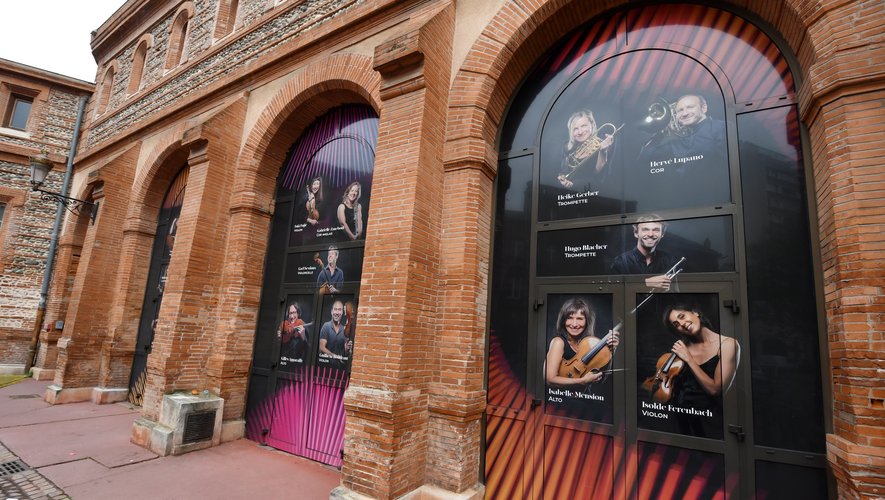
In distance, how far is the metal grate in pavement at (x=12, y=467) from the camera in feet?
16.1

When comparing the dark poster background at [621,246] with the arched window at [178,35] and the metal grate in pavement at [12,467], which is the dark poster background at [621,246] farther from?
the arched window at [178,35]

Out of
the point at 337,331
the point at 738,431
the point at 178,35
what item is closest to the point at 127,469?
the point at 337,331

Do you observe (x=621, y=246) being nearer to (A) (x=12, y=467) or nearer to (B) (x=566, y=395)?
(B) (x=566, y=395)

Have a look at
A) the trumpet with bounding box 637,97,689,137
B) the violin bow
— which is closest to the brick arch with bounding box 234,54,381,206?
the violin bow

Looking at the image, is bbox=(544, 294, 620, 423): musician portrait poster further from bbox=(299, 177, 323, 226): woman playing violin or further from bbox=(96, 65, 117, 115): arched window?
bbox=(96, 65, 117, 115): arched window

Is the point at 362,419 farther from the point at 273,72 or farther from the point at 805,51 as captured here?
the point at 273,72

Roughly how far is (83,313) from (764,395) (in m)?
12.7

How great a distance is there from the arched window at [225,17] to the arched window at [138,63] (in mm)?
4088

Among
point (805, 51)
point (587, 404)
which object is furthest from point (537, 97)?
point (587, 404)

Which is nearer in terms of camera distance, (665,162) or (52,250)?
(665,162)

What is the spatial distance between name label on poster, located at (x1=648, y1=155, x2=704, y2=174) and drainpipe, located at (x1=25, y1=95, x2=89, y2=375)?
17.0m

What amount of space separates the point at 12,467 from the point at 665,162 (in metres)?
8.47

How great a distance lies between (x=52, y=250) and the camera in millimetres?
13133

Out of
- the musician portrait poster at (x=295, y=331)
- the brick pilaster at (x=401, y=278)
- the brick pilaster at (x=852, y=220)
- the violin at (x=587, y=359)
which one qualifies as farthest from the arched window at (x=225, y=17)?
the brick pilaster at (x=852, y=220)
